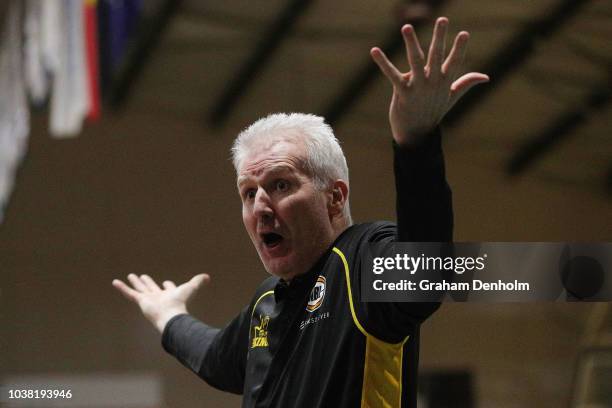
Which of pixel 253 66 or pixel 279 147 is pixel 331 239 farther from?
pixel 253 66

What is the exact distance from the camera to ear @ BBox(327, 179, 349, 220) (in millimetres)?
1437

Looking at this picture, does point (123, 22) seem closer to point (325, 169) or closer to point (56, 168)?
point (325, 169)

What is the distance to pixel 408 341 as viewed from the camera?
1325 mm

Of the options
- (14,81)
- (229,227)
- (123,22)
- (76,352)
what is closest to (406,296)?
(123,22)

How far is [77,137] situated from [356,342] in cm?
495

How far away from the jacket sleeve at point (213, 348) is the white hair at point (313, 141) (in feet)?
1.21

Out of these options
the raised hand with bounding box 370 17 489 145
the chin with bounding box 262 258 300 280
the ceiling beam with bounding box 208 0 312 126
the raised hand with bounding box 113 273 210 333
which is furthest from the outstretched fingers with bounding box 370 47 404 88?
the ceiling beam with bounding box 208 0 312 126

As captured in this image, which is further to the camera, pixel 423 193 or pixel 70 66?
pixel 70 66

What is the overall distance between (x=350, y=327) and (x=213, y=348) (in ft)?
1.83

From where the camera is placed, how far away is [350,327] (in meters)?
1.26

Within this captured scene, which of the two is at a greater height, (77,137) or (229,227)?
(77,137)

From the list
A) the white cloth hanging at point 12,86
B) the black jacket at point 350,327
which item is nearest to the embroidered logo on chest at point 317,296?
the black jacket at point 350,327

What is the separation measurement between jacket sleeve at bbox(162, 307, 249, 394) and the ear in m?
0.33

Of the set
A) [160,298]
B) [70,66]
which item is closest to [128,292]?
[160,298]
